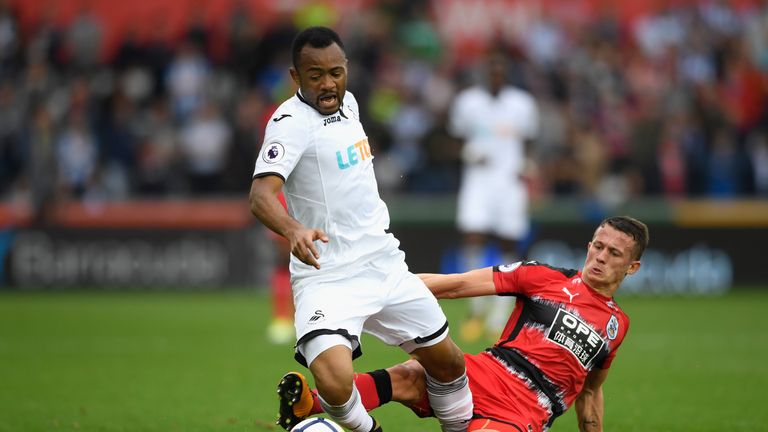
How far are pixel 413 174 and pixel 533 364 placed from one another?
12.5 m

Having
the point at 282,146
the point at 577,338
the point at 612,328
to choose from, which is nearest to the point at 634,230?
the point at 612,328

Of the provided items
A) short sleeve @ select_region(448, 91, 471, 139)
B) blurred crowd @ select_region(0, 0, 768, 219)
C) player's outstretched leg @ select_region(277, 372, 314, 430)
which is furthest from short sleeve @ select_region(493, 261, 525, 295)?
blurred crowd @ select_region(0, 0, 768, 219)

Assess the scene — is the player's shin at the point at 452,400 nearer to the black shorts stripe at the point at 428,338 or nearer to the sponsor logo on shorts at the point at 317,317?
the black shorts stripe at the point at 428,338

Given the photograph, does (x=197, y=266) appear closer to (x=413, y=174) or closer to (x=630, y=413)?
(x=413, y=174)

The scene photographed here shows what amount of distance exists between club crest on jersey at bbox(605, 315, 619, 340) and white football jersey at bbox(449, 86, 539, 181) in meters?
7.38

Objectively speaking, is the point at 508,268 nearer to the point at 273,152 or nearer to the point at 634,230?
the point at 634,230

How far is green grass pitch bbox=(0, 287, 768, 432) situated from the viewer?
7.55m

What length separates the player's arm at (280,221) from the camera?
531 centimetres

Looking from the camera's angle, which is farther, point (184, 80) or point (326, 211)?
point (184, 80)

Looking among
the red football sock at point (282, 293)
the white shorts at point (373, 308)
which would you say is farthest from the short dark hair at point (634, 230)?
the red football sock at point (282, 293)

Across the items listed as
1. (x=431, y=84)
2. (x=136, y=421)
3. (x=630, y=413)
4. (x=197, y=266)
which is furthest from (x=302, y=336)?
(x=431, y=84)

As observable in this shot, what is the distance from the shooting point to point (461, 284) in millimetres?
6266

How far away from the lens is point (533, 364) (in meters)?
6.16

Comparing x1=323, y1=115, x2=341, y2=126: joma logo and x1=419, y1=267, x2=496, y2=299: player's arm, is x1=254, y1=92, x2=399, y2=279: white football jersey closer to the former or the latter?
x1=323, y1=115, x2=341, y2=126: joma logo
